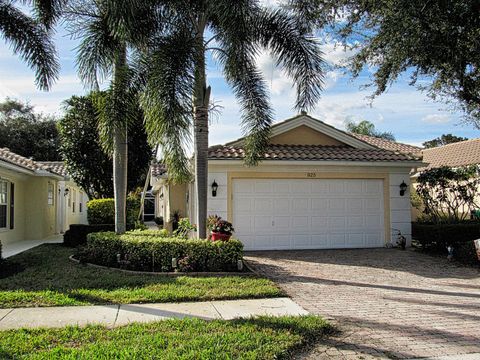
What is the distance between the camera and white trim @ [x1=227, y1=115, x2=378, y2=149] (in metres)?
15.0

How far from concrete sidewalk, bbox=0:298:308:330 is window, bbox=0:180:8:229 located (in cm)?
1097

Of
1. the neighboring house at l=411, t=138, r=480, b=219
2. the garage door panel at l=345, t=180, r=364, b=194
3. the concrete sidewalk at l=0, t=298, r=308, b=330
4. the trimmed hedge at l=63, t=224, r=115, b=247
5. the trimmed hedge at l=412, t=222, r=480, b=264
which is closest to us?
the concrete sidewalk at l=0, t=298, r=308, b=330

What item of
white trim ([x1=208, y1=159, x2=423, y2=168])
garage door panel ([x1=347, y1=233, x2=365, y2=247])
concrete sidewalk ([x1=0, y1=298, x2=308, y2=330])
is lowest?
concrete sidewalk ([x1=0, y1=298, x2=308, y2=330])

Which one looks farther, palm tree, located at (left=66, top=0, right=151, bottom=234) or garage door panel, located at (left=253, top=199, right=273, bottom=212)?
garage door panel, located at (left=253, top=199, right=273, bottom=212)

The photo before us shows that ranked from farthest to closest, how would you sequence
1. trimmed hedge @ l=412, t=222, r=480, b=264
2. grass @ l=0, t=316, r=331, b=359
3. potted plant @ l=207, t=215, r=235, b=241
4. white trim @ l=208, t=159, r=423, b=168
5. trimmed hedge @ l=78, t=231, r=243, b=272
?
white trim @ l=208, t=159, r=423, b=168 < trimmed hedge @ l=412, t=222, r=480, b=264 < potted plant @ l=207, t=215, r=235, b=241 < trimmed hedge @ l=78, t=231, r=243, b=272 < grass @ l=0, t=316, r=331, b=359

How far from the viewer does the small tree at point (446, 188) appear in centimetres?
1383

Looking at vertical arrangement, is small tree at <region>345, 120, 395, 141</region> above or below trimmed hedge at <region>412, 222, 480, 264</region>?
above

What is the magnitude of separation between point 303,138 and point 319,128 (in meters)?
0.70

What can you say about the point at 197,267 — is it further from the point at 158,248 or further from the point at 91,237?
the point at 91,237

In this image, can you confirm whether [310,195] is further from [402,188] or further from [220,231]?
[220,231]

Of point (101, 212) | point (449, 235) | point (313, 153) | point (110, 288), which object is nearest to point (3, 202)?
point (101, 212)

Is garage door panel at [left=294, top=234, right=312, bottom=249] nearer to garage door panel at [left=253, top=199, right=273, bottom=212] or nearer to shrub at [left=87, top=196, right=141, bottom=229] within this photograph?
garage door panel at [left=253, top=199, right=273, bottom=212]

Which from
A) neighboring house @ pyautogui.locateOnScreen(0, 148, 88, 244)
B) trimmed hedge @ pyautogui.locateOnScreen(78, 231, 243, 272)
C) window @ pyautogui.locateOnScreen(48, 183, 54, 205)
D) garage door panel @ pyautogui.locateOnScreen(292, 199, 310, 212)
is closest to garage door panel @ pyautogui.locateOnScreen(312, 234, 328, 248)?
garage door panel @ pyautogui.locateOnScreen(292, 199, 310, 212)

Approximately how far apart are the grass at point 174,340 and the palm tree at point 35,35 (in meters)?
9.41
